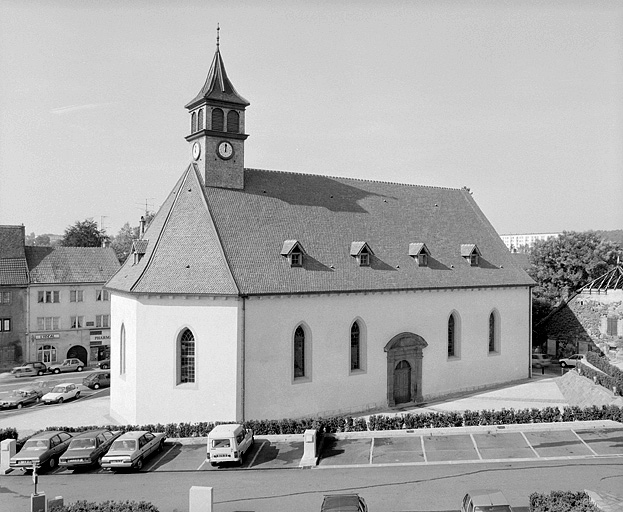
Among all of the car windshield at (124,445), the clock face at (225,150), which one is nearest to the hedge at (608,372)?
the clock face at (225,150)

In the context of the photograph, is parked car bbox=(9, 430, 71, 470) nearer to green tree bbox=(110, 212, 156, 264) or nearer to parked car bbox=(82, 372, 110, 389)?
parked car bbox=(82, 372, 110, 389)

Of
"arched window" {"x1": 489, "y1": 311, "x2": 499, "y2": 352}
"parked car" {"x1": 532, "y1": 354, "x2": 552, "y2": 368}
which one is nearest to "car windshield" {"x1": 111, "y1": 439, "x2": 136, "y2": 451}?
"arched window" {"x1": 489, "y1": 311, "x2": 499, "y2": 352}

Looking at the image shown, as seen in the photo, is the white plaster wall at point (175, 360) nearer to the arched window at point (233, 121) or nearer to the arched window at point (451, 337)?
the arched window at point (233, 121)

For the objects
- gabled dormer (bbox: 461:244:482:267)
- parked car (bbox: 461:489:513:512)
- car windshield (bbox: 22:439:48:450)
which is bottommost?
car windshield (bbox: 22:439:48:450)

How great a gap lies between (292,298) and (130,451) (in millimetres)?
13479

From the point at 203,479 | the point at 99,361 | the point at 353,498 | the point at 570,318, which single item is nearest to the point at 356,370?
the point at 203,479

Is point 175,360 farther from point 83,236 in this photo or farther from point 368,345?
point 83,236

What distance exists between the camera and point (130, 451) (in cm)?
2561

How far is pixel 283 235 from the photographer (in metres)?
37.9

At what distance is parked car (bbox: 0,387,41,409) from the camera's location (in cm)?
4294

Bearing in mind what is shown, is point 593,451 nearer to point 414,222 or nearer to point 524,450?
point 524,450

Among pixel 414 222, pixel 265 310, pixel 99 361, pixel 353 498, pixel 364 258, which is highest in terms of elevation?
pixel 414 222

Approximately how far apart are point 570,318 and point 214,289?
4073 cm

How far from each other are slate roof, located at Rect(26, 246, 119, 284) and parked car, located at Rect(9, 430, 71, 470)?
37.7 meters
